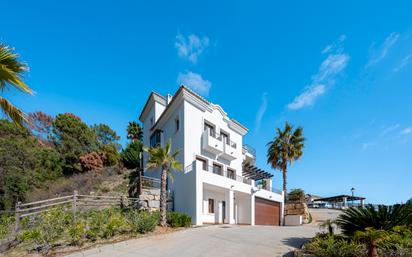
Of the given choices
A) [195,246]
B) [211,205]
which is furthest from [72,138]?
[195,246]

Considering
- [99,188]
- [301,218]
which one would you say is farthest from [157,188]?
[301,218]

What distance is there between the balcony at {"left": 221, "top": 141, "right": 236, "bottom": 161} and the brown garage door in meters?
4.50

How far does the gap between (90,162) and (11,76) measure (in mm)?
29808

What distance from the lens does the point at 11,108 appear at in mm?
6379

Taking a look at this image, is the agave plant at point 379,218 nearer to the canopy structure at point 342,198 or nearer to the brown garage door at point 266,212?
the brown garage door at point 266,212

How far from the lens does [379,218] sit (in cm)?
823

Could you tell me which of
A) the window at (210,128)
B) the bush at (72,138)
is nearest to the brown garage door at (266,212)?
the window at (210,128)

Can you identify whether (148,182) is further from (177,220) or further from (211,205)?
(211,205)

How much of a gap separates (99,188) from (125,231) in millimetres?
16697

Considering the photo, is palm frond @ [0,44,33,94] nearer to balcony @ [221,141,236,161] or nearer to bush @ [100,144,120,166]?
balcony @ [221,141,236,161]

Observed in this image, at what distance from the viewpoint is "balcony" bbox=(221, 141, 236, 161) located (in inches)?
939

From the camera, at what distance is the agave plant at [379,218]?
26.6 feet

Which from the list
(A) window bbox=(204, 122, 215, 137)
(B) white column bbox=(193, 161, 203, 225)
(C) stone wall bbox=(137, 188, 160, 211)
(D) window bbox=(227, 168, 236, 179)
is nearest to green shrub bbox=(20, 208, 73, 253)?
(C) stone wall bbox=(137, 188, 160, 211)

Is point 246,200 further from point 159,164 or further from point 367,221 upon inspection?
point 367,221
